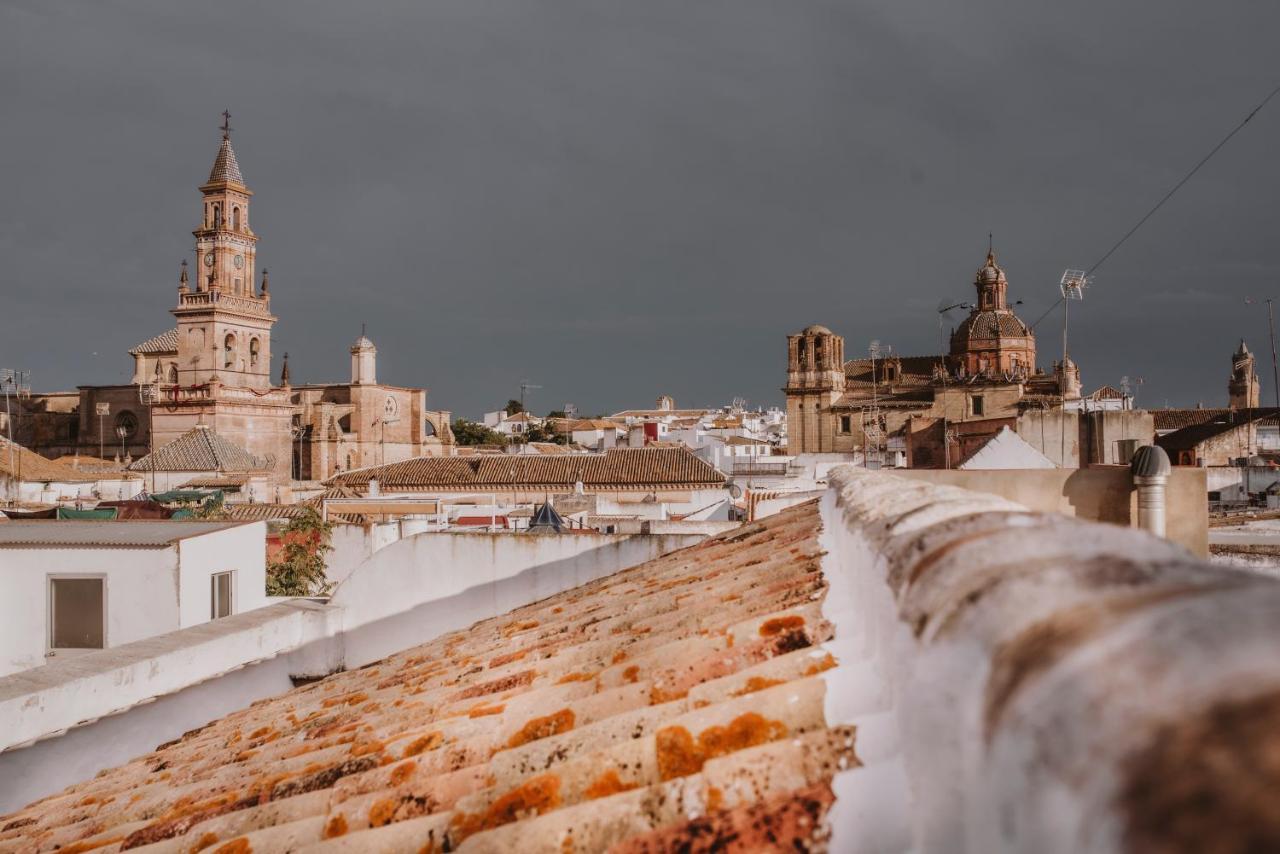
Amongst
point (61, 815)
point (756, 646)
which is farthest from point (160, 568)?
point (756, 646)

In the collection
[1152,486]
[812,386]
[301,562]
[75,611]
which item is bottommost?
[301,562]

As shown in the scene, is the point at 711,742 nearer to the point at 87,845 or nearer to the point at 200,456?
the point at 87,845

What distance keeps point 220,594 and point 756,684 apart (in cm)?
983

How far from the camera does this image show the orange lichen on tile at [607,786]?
1.79 metres

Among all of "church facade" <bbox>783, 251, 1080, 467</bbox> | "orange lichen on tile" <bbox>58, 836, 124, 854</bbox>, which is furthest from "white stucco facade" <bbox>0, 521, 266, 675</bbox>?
"church facade" <bbox>783, 251, 1080, 467</bbox>

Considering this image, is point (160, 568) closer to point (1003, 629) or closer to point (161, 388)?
point (1003, 629)

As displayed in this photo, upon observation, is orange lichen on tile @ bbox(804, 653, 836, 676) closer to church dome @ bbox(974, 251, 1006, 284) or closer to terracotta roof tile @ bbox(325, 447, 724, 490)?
terracotta roof tile @ bbox(325, 447, 724, 490)

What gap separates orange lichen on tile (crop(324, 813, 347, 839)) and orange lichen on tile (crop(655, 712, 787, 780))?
892mm

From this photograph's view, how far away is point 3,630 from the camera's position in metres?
9.37

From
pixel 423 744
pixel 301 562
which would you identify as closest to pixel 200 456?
pixel 301 562

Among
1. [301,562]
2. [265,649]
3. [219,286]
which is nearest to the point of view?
[265,649]

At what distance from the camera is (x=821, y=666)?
201 centimetres

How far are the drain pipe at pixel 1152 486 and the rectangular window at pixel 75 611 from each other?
9.48 m

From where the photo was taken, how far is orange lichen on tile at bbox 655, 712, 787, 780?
1746 mm
